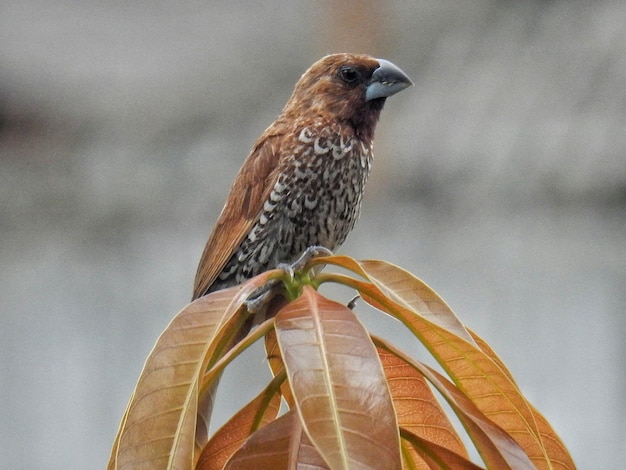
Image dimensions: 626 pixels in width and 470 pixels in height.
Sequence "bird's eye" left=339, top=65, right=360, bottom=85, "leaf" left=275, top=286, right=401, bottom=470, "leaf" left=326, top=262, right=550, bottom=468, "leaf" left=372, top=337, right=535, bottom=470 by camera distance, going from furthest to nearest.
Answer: "bird's eye" left=339, top=65, right=360, bottom=85
"leaf" left=326, top=262, right=550, bottom=468
"leaf" left=372, top=337, right=535, bottom=470
"leaf" left=275, top=286, right=401, bottom=470

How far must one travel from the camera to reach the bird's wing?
2398mm

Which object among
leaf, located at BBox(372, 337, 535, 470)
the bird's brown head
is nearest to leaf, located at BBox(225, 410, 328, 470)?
leaf, located at BBox(372, 337, 535, 470)

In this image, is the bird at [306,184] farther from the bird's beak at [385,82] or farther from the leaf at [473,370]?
the leaf at [473,370]

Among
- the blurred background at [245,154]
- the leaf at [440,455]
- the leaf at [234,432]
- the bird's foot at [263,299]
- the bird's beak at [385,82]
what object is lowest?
the leaf at [440,455]

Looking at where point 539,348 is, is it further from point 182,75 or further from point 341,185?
point 341,185

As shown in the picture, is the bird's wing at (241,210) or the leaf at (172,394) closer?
the leaf at (172,394)

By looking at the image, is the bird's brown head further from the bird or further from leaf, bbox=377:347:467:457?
leaf, bbox=377:347:467:457

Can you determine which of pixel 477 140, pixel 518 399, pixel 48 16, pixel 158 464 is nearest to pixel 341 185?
pixel 518 399

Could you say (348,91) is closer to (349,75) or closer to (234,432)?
(349,75)

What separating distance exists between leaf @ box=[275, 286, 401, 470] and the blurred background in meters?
3.57

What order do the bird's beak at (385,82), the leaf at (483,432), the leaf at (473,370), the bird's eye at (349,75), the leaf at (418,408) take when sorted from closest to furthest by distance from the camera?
the leaf at (483,432), the leaf at (473,370), the leaf at (418,408), the bird's beak at (385,82), the bird's eye at (349,75)

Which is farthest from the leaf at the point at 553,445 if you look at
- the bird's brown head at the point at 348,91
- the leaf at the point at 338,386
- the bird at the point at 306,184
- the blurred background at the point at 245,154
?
the blurred background at the point at 245,154

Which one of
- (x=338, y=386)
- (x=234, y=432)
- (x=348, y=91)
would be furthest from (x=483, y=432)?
(x=348, y=91)

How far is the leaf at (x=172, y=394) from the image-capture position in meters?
1.27
